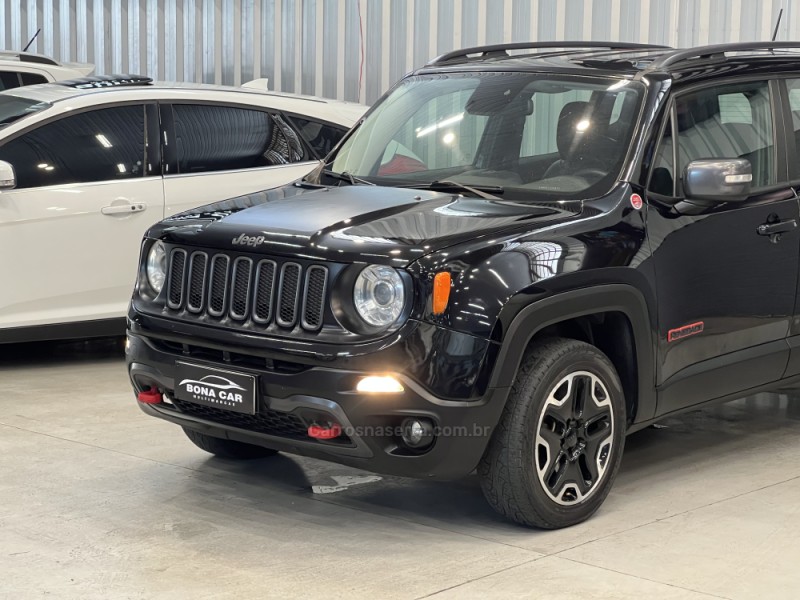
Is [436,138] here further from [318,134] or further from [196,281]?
[318,134]

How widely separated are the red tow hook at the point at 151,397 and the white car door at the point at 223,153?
9.45 ft

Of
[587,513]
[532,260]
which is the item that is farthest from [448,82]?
[587,513]

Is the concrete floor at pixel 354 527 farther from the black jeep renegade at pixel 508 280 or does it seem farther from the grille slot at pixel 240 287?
the grille slot at pixel 240 287

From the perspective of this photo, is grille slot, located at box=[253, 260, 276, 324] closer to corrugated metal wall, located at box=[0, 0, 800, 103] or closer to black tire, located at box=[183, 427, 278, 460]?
black tire, located at box=[183, 427, 278, 460]

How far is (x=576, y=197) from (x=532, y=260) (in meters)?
0.55

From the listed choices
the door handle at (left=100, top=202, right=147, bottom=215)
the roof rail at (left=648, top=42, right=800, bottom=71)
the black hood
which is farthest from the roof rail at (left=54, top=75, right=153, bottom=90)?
the roof rail at (left=648, top=42, right=800, bottom=71)

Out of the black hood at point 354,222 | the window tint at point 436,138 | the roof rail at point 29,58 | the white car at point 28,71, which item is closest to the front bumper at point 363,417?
the black hood at point 354,222

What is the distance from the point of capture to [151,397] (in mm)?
4984

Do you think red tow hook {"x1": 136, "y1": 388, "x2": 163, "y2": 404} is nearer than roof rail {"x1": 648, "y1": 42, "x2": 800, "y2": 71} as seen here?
Yes

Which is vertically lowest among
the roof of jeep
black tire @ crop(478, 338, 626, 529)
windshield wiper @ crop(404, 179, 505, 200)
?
black tire @ crop(478, 338, 626, 529)

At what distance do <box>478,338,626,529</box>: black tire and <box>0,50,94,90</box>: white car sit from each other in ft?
22.8

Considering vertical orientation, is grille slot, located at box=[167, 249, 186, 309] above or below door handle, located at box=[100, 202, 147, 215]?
above

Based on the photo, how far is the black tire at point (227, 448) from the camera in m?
5.59

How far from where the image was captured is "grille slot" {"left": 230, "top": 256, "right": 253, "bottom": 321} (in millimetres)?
4645
